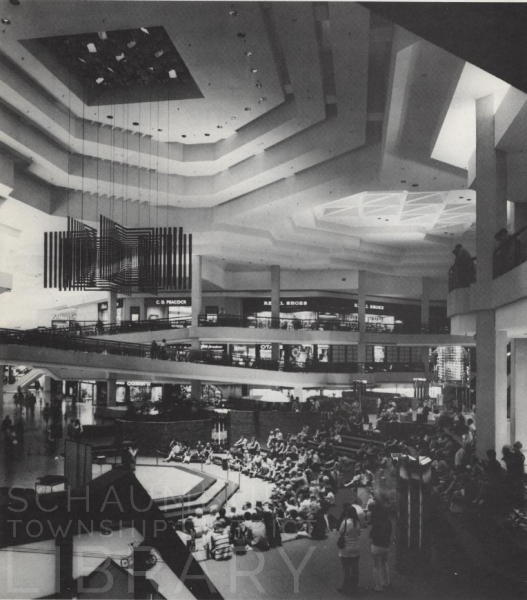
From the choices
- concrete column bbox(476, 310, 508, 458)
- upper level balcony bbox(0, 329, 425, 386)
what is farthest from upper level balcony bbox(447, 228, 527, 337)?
upper level balcony bbox(0, 329, 425, 386)

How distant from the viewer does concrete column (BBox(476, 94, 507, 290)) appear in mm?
9859

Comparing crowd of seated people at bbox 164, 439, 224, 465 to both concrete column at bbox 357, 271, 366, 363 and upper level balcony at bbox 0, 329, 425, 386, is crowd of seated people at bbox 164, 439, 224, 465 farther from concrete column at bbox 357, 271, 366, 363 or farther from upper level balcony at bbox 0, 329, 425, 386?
concrete column at bbox 357, 271, 366, 363

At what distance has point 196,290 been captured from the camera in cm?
2595

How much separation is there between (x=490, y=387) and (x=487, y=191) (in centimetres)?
346

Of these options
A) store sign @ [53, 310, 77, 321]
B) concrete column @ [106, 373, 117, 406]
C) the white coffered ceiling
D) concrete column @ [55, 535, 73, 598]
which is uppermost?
the white coffered ceiling

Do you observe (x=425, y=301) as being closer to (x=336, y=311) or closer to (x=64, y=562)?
(x=336, y=311)

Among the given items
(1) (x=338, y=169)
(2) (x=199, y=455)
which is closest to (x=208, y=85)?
(1) (x=338, y=169)

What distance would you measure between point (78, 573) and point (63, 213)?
1224 cm

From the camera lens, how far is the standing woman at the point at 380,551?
23.1ft

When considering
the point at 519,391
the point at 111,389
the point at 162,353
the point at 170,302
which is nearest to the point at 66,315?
the point at 170,302

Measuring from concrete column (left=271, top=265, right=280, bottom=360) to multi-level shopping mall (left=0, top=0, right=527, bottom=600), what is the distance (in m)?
5.56

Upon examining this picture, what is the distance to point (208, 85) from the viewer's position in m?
11.3

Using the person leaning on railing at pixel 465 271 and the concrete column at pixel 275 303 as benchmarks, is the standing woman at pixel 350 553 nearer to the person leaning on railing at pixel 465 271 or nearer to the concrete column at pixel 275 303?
the person leaning on railing at pixel 465 271

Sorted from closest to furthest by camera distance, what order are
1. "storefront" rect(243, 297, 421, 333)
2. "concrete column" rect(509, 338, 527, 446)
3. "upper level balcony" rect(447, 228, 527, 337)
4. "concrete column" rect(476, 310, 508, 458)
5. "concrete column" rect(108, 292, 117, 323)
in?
"upper level balcony" rect(447, 228, 527, 337)
"concrete column" rect(476, 310, 508, 458)
"concrete column" rect(509, 338, 527, 446)
"concrete column" rect(108, 292, 117, 323)
"storefront" rect(243, 297, 421, 333)
